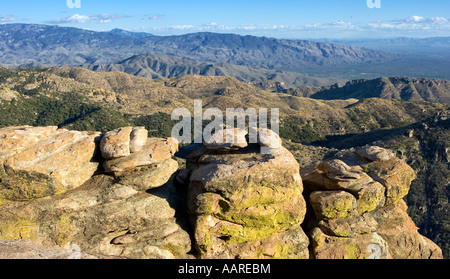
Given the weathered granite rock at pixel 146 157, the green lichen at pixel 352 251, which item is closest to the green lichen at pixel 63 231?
the weathered granite rock at pixel 146 157

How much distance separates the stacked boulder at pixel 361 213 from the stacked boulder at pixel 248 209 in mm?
2175

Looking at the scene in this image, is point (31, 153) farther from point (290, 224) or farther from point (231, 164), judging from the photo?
point (290, 224)

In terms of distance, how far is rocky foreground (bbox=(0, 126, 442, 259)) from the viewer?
75.1 feet

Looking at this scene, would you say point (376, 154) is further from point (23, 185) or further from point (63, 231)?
point (23, 185)

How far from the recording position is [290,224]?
2481cm

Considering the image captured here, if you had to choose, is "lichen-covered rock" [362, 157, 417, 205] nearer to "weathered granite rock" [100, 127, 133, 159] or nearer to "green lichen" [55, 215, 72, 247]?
"weathered granite rock" [100, 127, 133, 159]

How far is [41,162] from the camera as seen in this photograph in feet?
77.3

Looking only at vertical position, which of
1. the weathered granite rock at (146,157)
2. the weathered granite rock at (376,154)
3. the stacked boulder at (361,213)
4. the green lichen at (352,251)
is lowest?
the green lichen at (352,251)

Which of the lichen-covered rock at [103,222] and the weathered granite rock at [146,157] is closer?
the lichen-covered rock at [103,222]

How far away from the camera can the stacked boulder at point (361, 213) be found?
25750 millimetres

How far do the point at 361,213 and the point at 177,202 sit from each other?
17226 millimetres

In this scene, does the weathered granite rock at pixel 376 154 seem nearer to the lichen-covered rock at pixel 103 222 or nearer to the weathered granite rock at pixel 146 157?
A: the weathered granite rock at pixel 146 157

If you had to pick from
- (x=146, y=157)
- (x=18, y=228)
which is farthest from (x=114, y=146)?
(x=18, y=228)
